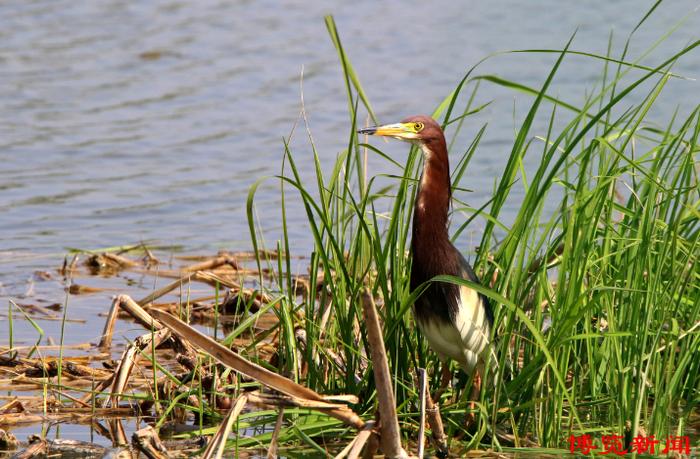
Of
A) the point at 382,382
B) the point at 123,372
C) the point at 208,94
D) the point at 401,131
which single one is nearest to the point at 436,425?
the point at 382,382

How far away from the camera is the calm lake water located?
847cm

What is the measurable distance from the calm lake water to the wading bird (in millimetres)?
2337

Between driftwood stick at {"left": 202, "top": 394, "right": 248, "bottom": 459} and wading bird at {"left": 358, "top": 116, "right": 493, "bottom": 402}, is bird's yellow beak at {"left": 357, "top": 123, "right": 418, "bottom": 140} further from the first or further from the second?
driftwood stick at {"left": 202, "top": 394, "right": 248, "bottom": 459}

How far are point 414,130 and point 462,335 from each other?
29.6 inches

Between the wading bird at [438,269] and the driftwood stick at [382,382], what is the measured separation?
73 centimetres

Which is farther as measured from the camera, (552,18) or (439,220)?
(552,18)

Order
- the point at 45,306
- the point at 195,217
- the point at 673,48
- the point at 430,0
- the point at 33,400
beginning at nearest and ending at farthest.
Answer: the point at 33,400
the point at 45,306
the point at 195,217
the point at 673,48
the point at 430,0

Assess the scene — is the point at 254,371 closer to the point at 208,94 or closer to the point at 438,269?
the point at 438,269

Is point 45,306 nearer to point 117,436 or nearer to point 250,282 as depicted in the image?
point 250,282

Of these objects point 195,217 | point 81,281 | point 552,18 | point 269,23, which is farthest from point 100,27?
point 81,281

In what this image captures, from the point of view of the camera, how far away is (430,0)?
16.4 m

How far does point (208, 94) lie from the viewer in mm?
12273

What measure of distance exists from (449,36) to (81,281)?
8663mm

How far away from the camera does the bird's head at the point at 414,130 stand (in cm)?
396
